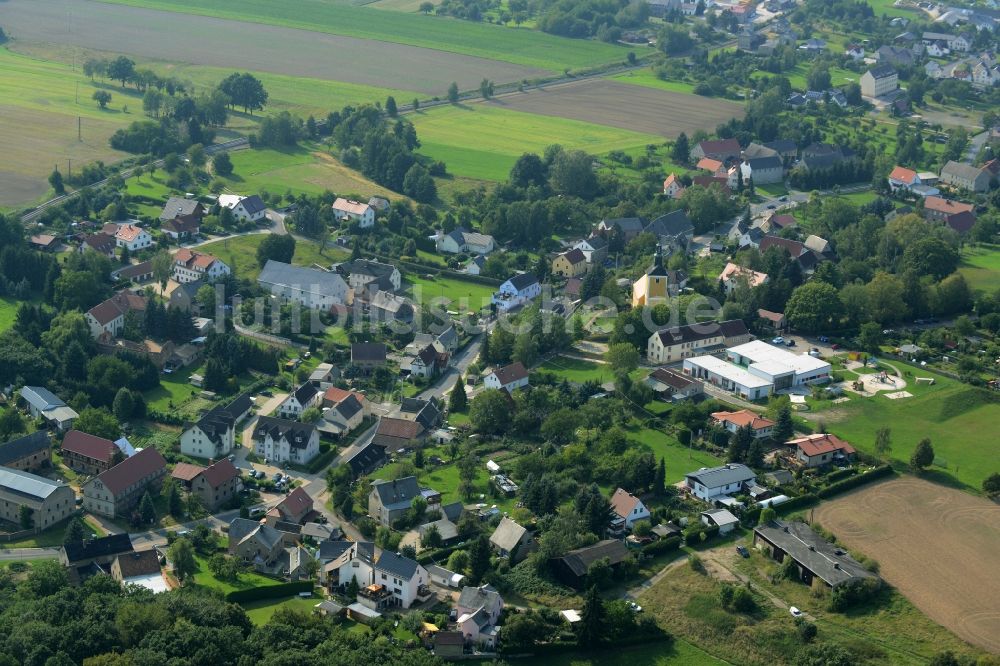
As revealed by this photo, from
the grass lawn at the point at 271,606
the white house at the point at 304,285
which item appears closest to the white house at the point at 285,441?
the grass lawn at the point at 271,606

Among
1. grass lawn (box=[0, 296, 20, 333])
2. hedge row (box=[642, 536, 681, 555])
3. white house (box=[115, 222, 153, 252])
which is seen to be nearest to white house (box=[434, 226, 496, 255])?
white house (box=[115, 222, 153, 252])

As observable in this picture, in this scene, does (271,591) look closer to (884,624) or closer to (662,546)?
(662,546)

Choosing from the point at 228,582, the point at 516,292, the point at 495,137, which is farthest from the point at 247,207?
the point at 228,582

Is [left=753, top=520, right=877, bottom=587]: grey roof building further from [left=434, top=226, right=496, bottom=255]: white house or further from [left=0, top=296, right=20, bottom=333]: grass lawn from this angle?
[left=0, top=296, right=20, bottom=333]: grass lawn

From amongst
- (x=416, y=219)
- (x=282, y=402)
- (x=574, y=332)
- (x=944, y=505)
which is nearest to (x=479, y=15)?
(x=416, y=219)

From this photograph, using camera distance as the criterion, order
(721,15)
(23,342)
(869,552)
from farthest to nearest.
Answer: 1. (721,15)
2. (23,342)
3. (869,552)

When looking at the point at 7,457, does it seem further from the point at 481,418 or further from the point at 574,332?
the point at 574,332

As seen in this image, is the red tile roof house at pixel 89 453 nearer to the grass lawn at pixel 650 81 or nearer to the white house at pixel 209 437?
the white house at pixel 209 437

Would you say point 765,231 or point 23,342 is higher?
point 765,231
